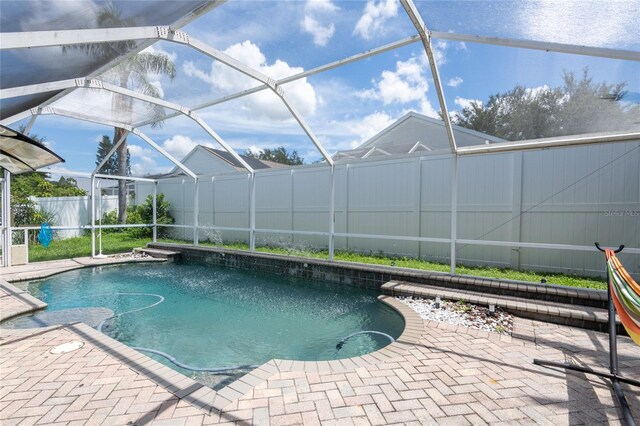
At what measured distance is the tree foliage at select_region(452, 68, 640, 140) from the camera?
12.5 feet

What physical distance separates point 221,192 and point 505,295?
10.9 metres

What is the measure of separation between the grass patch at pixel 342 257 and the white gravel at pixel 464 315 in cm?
170

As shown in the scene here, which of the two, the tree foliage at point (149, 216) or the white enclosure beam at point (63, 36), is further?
the tree foliage at point (149, 216)

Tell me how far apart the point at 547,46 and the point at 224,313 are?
5.85 m

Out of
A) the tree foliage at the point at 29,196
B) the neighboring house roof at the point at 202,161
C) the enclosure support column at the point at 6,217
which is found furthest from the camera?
the neighboring house roof at the point at 202,161

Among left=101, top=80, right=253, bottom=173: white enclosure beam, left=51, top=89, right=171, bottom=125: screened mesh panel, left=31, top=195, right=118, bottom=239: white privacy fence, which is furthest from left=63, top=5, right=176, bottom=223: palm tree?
left=31, top=195, right=118, bottom=239: white privacy fence

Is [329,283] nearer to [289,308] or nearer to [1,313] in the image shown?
[289,308]

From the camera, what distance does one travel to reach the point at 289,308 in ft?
18.5

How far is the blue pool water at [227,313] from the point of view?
3936 mm

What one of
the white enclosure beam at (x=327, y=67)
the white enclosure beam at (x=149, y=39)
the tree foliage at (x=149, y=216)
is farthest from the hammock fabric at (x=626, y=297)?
the tree foliage at (x=149, y=216)

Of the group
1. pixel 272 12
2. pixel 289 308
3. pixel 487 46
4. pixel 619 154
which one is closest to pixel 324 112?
pixel 272 12

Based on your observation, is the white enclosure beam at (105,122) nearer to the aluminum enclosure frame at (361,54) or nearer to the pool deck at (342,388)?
the aluminum enclosure frame at (361,54)

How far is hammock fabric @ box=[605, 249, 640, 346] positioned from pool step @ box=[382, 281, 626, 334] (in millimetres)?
1509

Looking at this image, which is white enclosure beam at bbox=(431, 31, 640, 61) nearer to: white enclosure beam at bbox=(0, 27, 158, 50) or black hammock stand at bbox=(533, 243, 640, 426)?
black hammock stand at bbox=(533, 243, 640, 426)
